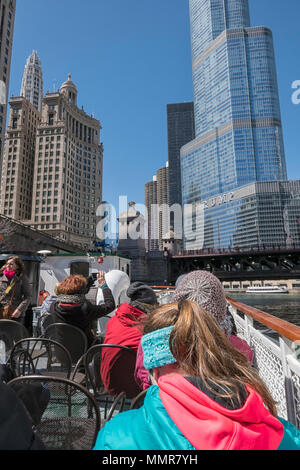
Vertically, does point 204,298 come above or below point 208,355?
above

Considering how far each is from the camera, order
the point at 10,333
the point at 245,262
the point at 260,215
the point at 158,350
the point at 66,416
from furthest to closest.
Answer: the point at 260,215 → the point at 245,262 → the point at 10,333 → the point at 66,416 → the point at 158,350

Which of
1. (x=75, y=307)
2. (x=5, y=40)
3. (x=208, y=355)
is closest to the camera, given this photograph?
(x=208, y=355)

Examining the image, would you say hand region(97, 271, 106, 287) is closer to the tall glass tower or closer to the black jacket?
the black jacket

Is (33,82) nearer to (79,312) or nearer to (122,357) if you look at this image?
(79,312)

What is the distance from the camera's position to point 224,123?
147m

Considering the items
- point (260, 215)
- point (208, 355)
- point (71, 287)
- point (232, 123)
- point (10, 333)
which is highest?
point (232, 123)

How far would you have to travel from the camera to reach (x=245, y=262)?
62.5 meters

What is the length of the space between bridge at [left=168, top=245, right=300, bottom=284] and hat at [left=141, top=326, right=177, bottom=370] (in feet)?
197

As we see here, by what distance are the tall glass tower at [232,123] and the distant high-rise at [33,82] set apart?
87139mm

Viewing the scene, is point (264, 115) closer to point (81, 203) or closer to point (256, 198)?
point (256, 198)

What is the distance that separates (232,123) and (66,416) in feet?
520

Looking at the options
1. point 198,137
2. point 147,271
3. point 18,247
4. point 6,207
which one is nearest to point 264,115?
point 198,137

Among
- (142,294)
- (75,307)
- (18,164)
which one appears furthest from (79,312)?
(18,164)

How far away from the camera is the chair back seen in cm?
312
